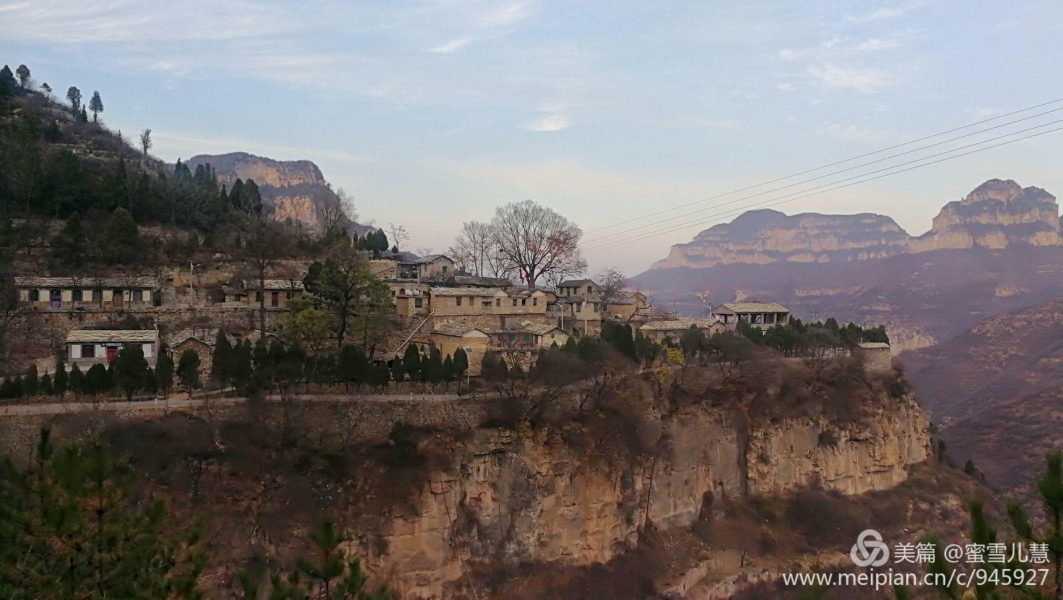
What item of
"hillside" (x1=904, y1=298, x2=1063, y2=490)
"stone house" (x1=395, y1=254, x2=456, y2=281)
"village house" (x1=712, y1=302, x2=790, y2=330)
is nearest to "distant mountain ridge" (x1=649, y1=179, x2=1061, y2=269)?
"hillside" (x1=904, y1=298, x2=1063, y2=490)

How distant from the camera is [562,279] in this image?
159 ft

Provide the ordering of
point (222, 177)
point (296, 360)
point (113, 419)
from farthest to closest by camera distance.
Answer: point (222, 177)
point (296, 360)
point (113, 419)

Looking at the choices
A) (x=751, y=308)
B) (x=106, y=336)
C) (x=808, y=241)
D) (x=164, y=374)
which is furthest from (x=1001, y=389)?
(x=808, y=241)

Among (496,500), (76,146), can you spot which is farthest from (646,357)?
(76,146)

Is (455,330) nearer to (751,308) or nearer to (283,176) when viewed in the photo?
(751,308)

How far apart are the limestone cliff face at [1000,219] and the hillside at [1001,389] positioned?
56475 millimetres

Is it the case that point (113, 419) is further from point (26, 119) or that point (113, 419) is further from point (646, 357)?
point (26, 119)

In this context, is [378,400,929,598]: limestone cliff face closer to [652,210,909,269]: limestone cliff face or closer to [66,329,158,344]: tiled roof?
[66,329,158,344]: tiled roof

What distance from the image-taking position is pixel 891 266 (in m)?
133

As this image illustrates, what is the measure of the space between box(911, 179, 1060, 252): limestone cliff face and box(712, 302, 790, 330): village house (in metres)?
102

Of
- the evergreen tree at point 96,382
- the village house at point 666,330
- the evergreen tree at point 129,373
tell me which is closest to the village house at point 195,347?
the evergreen tree at point 129,373

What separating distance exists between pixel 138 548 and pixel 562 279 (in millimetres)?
39118

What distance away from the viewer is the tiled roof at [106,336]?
26656 millimetres

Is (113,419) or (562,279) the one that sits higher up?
(562,279)
